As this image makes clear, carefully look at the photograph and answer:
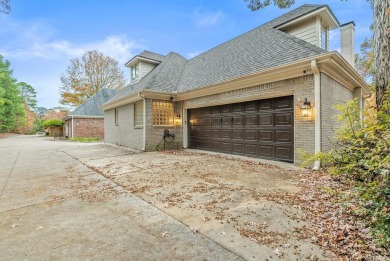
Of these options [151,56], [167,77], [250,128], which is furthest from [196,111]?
[151,56]

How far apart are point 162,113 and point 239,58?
4.70 m

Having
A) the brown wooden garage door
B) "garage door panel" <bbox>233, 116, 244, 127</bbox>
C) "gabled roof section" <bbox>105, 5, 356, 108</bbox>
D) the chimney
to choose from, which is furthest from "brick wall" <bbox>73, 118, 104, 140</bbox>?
the chimney

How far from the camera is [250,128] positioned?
7523 mm

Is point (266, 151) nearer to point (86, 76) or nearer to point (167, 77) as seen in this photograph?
point (167, 77)

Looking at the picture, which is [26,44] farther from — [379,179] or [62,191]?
[379,179]

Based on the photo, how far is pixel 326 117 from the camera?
229 inches

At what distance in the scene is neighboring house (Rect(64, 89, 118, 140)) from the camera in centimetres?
2041

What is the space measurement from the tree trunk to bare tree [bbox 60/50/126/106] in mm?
28006

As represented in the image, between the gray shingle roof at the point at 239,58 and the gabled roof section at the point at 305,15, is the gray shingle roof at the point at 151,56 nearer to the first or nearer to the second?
the gray shingle roof at the point at 239,58

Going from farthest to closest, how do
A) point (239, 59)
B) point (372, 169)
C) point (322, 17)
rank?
point (239, 59) → point (322, 17) → point (372, 169)

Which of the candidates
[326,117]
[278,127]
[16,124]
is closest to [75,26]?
[278,127]

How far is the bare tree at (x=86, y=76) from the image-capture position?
25.3 metres

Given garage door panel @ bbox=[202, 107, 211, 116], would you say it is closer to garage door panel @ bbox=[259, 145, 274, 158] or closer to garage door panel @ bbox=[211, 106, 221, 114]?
garage door panel @ bbox=[211, 106, 221, 114]

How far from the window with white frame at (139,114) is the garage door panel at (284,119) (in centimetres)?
669
